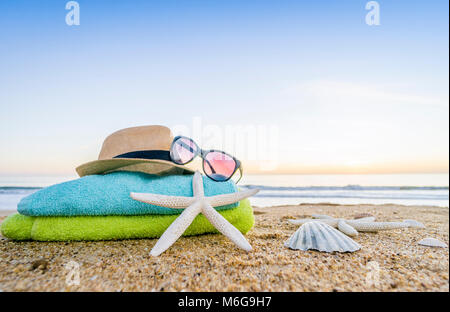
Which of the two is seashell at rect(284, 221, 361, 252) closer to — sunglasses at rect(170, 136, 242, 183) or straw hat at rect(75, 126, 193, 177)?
sunglasses at rect(170, 136, 242, 183)

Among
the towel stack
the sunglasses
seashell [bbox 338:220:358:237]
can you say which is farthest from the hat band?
seashell [bbox 338:220:358:237]

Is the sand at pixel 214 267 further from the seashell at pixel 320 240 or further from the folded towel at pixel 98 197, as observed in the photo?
the folded towel at pixel 98 197

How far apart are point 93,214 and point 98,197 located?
12cm

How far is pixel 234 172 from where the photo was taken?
1.96m

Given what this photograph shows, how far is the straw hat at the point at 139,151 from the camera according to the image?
194 centimetres

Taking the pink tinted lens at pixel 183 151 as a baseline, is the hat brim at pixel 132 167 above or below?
below

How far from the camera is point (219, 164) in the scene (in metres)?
1.97

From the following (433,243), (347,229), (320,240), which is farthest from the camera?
(347,229)

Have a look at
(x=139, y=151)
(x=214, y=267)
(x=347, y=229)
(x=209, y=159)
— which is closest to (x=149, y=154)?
(x=139, y=151)

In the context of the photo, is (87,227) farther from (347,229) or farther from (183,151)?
(347,229)

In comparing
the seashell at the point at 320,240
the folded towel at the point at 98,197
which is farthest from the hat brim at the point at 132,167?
the seashell at the point at 320,240

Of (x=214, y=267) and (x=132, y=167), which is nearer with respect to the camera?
(x=214, y=267)

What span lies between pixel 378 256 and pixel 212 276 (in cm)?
98
